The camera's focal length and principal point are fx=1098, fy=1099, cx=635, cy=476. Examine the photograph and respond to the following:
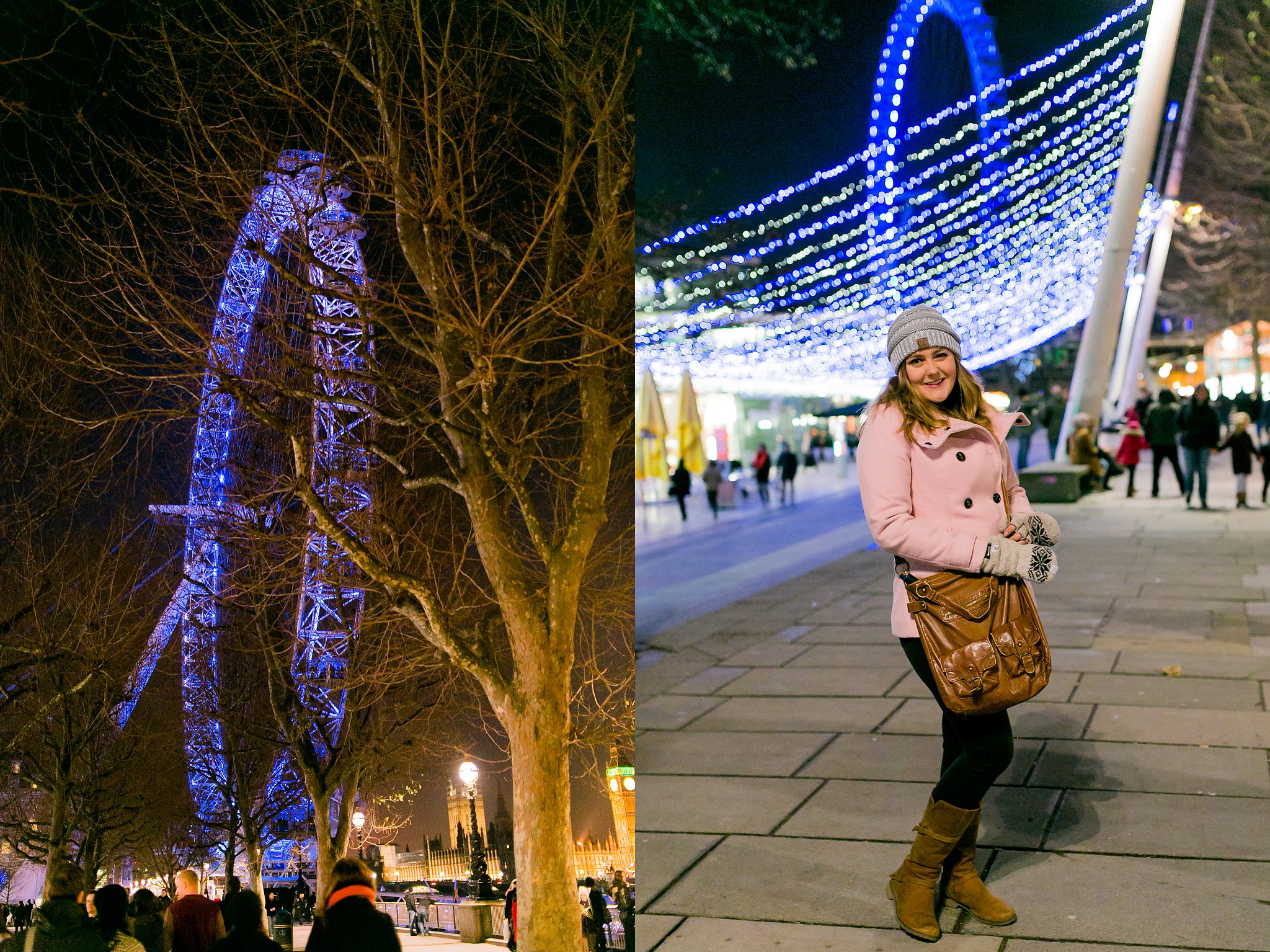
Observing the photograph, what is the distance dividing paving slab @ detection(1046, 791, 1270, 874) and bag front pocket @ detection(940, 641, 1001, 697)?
3.43 ft

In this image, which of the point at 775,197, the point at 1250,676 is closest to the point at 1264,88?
the point at 775,197

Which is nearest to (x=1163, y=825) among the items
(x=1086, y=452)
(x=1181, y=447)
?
(x=1181, y=447)

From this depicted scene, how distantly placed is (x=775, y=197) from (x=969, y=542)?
60.1 ft

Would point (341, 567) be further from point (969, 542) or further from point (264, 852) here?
point (969, 542)

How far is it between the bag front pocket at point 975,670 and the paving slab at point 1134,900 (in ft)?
2.30

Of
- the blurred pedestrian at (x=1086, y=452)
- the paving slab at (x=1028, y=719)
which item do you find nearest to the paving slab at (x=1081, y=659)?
the paving slab at (x=1028, y=719)

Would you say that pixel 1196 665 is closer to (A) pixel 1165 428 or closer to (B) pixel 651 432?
(A) pixel 1165 428

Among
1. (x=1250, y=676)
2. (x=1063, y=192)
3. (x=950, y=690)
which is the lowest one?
(x=1250, y=676)

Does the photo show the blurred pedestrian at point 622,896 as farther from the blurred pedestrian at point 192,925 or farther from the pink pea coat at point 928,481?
the pink pea coat at point 928,481

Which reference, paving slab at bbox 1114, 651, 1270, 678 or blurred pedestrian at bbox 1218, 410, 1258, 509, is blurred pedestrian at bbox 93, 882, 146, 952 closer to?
paving slab at bbox 1114, 651, 1270, 678

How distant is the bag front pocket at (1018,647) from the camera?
2926 mm

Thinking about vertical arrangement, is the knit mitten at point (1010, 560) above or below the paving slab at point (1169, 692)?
above

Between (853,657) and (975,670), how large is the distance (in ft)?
12.9

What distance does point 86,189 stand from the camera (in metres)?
6.07
